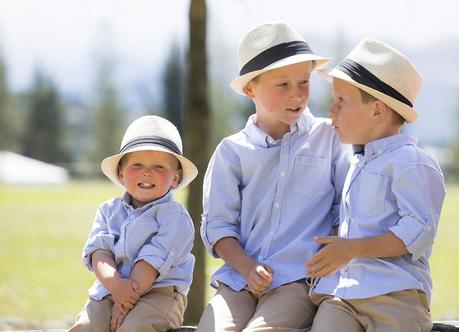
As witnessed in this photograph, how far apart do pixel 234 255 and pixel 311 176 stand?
407 millimetres

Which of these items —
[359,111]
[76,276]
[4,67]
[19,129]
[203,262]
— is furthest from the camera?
[19,129]

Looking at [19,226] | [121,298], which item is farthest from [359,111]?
[19,226]

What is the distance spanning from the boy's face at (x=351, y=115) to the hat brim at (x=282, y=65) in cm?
18

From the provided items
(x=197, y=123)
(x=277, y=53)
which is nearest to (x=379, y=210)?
(x=277, y=53)

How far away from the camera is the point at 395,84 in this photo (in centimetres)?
285

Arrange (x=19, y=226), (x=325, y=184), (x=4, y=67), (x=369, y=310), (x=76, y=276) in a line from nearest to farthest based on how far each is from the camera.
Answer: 1. (x=369, y=310)
2. (x=325, y=184)
3. (x=76, y=276)
4. (x=19, y=226)
5. (x=4, y=67)

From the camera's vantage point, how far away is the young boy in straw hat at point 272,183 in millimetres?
3039

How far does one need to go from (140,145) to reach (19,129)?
4885cm

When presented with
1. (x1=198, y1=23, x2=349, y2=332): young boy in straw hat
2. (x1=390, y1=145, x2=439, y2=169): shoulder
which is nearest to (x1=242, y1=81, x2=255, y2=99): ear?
(x1=198, y1=23, x2=349, y2=332): young boy in straw hat

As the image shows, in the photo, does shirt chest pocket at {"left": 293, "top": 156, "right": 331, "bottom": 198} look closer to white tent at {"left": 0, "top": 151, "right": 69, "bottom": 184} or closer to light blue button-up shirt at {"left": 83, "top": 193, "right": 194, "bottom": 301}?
light blue button-up shirt at {"left": 83, "top": 193, "right": 194, "bottom": 301}

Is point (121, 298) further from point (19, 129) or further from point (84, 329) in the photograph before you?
point (19, 129)

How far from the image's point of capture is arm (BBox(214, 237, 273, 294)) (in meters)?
2.94

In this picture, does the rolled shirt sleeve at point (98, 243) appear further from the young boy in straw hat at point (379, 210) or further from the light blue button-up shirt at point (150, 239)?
the young boy in straw hat at point (379, 210)

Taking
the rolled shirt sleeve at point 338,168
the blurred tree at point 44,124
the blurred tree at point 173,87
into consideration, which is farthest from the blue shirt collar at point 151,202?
the blurred tree at point 44,124
